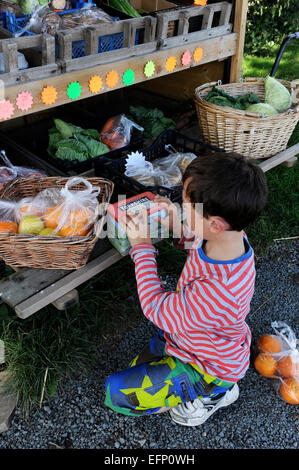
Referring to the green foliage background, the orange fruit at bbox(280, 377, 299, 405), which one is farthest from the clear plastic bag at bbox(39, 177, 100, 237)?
the green foliage background

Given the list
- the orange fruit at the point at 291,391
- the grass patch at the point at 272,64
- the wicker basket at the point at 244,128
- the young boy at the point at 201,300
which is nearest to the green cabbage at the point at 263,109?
the wicker basket at the point at 244,128

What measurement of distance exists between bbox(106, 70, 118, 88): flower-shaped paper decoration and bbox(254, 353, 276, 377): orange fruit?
1750 mm

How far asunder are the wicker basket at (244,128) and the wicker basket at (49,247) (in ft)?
3.33

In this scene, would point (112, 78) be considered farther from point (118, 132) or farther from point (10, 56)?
point (10, 56)

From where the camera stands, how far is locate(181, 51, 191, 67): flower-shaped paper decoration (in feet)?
9.17

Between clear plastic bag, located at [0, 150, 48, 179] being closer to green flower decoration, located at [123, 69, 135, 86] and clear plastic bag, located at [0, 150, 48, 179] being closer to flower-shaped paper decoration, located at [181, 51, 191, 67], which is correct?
green flower decoration, located at [123, 69, 135, 86]

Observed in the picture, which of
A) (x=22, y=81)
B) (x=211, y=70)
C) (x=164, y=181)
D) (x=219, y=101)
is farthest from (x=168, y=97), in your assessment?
(x=22, y=81)

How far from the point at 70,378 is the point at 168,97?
2.71 metres

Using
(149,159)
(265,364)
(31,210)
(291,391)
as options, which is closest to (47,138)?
(149,159)

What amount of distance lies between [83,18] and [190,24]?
79cm

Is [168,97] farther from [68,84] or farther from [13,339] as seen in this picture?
[13,339]

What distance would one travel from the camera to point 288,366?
2266 millimetres

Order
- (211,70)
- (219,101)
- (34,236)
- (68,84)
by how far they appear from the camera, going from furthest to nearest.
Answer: (211,70)
(219,101)
(68,84)
(34,236)

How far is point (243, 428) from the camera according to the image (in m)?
2.10
